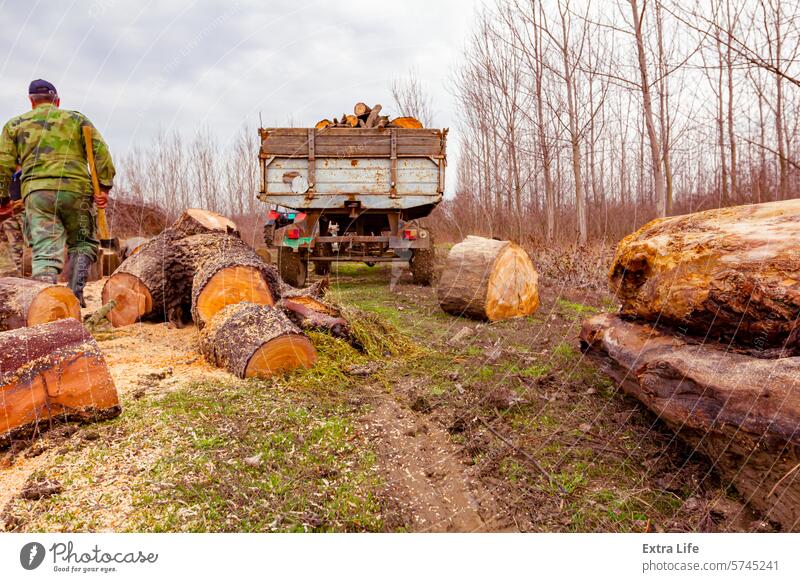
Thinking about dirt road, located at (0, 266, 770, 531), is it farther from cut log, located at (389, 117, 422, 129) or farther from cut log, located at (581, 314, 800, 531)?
cut log, located at (389, 117, 422, 129)

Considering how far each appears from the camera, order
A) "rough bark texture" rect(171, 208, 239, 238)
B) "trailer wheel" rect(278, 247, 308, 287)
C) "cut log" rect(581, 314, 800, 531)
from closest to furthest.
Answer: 1. "cut log" rect(581, 314, 800, 531)
2. "rough bark texture" rect(171, 208, 239, 238)
3. "trailer wheel" rect(278, 247, 308, 287)

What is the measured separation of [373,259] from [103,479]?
19.5 feet

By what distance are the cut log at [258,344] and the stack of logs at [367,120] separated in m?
5.19

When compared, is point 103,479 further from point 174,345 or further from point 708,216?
point 708,216

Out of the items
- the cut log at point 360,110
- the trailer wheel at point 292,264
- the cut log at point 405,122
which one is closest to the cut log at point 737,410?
the trailer wheel at point 292,264

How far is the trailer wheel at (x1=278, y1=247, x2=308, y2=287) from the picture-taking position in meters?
7.91

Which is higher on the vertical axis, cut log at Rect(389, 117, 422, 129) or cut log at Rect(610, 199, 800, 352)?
cut log at Rect(389, 117, 422, 129)

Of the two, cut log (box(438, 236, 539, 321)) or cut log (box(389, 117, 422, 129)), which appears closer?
cut log (box(438, 236, 539, 321))

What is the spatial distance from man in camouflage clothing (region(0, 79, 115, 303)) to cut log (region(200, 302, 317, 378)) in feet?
7.93

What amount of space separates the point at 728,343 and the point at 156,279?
490cm

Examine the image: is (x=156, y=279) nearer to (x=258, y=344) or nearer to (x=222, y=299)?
(x=222, y=299)

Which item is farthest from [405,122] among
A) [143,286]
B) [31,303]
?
[31,303]

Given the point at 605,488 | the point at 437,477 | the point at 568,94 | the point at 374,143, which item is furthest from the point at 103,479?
the point at 568,94

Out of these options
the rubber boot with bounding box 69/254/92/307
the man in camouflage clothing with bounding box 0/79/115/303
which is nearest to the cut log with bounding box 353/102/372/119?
the man in camouflage clothing with bounding box 0/79/115/303
